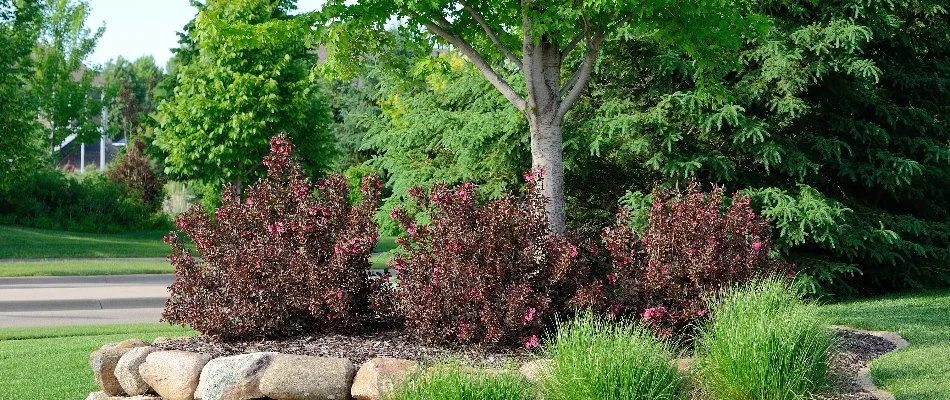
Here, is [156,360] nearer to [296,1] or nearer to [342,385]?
[342,385]

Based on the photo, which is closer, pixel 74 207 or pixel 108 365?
pixel 108 365

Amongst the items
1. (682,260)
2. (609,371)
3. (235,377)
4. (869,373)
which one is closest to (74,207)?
(235,377)

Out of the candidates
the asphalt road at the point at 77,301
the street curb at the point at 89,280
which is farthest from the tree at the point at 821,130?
the street curb at the point at 89,280

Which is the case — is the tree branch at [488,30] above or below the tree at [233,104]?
below

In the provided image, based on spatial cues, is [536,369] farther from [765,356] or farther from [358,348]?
[358,348]

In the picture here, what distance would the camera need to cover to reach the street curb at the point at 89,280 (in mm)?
16609

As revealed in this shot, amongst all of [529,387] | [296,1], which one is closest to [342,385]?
[529,387]

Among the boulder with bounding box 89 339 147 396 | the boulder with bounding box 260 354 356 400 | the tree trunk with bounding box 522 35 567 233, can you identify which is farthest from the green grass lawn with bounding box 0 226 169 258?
the boulder with bounding box 260 354 356 400

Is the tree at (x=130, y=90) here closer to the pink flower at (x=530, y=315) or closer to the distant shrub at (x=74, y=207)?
the distant shrub at (x=74, y=207)

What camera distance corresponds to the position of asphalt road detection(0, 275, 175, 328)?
1292cm

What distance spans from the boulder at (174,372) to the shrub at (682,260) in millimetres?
2834

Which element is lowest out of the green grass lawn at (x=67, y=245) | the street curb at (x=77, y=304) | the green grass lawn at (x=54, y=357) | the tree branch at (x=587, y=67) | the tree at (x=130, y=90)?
the green grass lawn at (x=54, y=357)

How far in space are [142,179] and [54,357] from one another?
23273 millimetres

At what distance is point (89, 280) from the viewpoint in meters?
16.9
